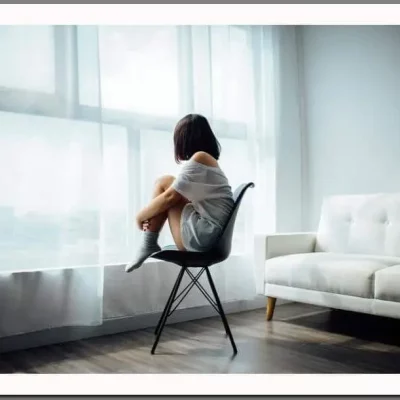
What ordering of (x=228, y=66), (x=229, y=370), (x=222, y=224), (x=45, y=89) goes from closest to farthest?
(x=229, y=370), (x=222, y=224), (x=45, y=89), (x=228, y=66)

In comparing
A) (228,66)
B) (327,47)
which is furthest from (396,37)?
(228,66)

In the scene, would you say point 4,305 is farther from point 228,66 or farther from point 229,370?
point 228,66

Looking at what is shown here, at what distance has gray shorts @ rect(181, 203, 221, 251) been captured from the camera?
1991 millimetres

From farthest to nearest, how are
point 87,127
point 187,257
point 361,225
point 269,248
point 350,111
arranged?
point 350,111 → point 361,225 → point 269,248 → point 87,127 → point 187,257

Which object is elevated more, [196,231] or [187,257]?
[196,231]

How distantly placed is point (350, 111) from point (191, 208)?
1753 mm

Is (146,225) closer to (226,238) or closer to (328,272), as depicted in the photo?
(226,238)

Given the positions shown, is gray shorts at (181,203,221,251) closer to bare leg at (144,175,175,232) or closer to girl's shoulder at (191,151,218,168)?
bare leg at (144,175,175,232)

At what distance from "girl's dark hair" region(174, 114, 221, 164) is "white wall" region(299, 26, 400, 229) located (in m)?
1.45

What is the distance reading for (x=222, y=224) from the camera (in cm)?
201

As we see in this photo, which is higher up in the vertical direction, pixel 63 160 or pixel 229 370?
pixel 63 160

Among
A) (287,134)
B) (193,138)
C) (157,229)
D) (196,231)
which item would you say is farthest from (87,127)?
(287,134)

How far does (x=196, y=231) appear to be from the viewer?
1999 millimetres

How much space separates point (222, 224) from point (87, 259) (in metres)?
0.80
